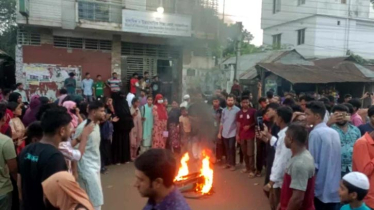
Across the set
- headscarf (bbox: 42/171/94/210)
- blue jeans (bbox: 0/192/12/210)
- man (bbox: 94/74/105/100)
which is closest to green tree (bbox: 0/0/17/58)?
man (bbox: 94/74/105/100)

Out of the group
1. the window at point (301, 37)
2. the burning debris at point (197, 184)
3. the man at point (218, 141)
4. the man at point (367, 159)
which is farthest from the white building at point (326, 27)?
the man at point (367, 159)

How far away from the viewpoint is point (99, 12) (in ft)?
48.1

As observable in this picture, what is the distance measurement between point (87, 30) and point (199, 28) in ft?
17.4

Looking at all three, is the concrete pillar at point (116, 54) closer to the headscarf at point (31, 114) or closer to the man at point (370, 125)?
the headscarf at point (31, 114)

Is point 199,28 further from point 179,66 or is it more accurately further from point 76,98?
point 76,98

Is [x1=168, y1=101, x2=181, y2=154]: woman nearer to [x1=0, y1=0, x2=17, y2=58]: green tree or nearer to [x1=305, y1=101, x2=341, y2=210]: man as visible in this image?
[x1=305, y1=101, x2=341, y2=210]: man

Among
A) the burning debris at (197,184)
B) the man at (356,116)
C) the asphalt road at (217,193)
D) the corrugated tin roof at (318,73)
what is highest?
the corrugated tin roof at (318,73)

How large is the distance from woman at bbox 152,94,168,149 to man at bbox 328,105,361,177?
5327 mm

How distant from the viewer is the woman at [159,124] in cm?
906

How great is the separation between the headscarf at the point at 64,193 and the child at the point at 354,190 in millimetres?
2054

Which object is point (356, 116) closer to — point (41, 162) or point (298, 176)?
point (298, 176)

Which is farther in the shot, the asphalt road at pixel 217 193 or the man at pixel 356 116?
the man at pixel 356 116

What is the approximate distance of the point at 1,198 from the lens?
11.5 feet

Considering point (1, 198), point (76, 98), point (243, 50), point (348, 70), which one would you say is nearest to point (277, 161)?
point (1, 198)
